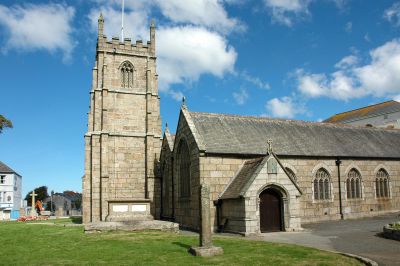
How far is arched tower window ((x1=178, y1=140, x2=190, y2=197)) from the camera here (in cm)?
2498

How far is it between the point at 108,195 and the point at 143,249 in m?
19.4

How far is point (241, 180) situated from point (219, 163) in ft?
6.48

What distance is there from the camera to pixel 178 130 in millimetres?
26328

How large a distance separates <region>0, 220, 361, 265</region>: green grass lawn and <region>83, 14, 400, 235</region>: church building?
5.16m

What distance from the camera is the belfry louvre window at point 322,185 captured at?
85.2 feet

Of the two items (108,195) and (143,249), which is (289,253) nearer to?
(143,249)

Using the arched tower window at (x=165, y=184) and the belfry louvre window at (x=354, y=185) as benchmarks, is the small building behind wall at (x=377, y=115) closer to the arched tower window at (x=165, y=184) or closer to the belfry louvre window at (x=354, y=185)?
the belfry louvre window at (x=354, y=185)

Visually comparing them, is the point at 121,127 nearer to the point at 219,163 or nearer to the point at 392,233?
the point at 219,163

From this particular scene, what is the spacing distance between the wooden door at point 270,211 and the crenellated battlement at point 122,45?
22.1 metres

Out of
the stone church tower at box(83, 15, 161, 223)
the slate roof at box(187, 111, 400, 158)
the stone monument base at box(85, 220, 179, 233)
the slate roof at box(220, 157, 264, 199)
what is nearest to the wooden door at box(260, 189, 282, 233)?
the slate roof at box(220, 157, 264, 199)

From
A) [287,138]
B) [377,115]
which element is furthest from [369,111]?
[287,138]

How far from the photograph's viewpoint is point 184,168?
2575 centimetres

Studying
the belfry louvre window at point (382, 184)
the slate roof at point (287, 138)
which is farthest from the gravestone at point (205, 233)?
the belfry louvre window at point (382, 184)

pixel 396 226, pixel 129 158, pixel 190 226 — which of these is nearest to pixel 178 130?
pixel 190 226
